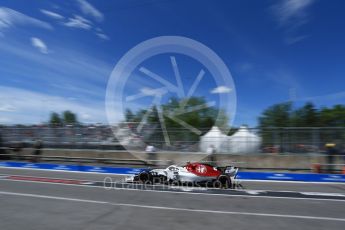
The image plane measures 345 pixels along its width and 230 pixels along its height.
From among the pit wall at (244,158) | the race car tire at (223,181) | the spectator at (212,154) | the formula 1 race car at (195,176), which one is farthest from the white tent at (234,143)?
the race car tire at (223,181)

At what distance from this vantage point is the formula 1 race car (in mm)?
13250

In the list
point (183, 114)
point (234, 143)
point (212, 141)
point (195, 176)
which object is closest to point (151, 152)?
point (212, 141)

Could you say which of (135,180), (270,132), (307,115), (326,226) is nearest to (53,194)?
(135,180)

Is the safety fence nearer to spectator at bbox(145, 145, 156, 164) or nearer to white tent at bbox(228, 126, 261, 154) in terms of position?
white tent at bbox(228, 126, 261, 154)

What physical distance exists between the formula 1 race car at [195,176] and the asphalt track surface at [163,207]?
0.41 metres

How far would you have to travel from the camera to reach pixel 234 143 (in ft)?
66.4

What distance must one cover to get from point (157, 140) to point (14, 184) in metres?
9.81

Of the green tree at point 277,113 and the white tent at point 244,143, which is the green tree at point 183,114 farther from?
the white tent at point 244,143

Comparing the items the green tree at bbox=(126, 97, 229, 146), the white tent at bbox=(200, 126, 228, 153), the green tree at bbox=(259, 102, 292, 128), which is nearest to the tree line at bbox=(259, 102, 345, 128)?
the green tree at bbox=(259, 102, 292, 128)

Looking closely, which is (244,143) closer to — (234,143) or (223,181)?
(234,143)

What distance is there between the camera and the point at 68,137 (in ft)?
79.1

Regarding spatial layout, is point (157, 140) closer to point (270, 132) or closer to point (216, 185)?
point (270, 132)

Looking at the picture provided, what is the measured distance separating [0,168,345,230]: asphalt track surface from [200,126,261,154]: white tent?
599 cm

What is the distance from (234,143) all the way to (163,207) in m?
11.4
